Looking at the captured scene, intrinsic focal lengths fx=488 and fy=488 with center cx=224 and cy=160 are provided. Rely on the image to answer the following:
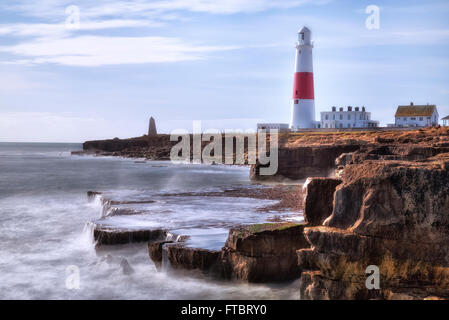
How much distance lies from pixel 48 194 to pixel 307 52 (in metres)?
32.4

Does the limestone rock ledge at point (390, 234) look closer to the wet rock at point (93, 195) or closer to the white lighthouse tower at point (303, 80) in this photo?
the wet rock at point (93, 195)

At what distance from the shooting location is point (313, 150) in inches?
1248

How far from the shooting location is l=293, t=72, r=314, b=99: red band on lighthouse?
51.6 meters

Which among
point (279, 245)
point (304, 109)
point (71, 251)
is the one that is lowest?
point (71, 251)

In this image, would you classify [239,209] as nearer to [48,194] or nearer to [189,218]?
[189,218]

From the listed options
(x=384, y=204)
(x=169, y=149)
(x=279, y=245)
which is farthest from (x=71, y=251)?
(x=169, y=149)

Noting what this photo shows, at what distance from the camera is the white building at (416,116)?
62.2 metres

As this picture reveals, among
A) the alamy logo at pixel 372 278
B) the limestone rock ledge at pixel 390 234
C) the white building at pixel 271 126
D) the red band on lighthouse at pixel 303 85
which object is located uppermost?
the red band on lighthouse at pixel 303 85

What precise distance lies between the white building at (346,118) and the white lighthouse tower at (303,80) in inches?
514

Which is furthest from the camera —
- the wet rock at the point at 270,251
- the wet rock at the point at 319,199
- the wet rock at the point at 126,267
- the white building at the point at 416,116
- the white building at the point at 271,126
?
the white building at the point at 271,126

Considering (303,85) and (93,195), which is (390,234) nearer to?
(93,195)

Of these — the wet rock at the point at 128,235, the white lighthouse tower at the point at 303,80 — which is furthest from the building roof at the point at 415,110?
the wet rock at the point at 128,235

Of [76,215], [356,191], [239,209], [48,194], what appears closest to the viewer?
[356,191]

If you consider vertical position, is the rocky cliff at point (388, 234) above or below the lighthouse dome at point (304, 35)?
below
